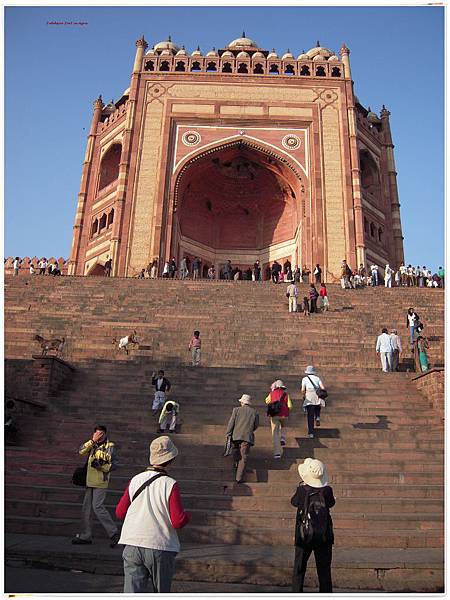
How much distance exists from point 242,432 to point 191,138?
80.1 ft

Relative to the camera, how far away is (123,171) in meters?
27.8

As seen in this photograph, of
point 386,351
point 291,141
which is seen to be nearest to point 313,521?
point 386,351

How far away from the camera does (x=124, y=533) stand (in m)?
3.41

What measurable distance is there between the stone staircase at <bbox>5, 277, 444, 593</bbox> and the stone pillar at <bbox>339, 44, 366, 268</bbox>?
10.0m

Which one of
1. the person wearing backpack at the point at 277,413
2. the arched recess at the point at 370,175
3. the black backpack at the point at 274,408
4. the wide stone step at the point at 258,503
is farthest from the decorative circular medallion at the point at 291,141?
the wide stone step at the point at 258,503

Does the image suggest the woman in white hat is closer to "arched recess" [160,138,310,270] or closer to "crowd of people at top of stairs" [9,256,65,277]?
"crowd of people at top of stairs" [9,256,65,277]

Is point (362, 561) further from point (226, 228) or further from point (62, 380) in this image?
point (226, 228)

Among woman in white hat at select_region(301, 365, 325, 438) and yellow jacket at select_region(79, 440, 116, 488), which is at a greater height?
woman in white hat at select_region(301, 365, 325, 438)

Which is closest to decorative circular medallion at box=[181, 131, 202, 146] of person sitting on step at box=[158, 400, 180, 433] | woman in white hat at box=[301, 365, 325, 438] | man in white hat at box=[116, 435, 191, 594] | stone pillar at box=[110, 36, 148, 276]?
stone pillar at box=[110, 36, 148, 276]

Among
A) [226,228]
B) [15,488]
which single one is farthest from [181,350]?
[226,228]

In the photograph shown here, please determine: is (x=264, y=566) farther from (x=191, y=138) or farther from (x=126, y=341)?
(x=191, y=138)

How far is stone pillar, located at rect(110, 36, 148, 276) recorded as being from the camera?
26.2 metres

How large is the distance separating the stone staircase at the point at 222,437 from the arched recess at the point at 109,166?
17917 millimetres

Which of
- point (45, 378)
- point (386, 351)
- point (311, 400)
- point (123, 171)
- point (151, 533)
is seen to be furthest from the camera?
point (123, 171)
